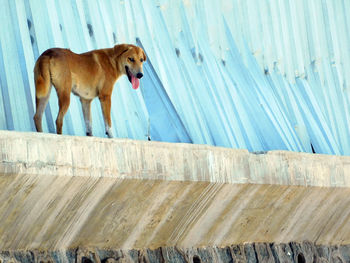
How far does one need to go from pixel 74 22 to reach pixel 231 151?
2.17 m

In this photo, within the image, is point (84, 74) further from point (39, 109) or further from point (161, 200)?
point (161, 200)

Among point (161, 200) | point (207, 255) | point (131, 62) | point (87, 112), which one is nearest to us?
point (131, 62)

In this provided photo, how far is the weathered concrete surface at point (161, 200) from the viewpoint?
22.3 ft

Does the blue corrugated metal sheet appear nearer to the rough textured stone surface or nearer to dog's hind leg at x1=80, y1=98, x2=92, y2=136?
dog's hind leg at x1=80, y1=98, x2=92, y2=136

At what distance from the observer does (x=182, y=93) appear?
31.2 feet

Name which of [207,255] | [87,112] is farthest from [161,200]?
[207,255]

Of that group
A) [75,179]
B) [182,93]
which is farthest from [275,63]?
[75,179]

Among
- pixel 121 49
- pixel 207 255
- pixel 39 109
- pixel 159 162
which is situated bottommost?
pixel 207 255

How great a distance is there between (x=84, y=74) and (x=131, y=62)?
397 mm

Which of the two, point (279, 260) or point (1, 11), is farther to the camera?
point (279, 260)

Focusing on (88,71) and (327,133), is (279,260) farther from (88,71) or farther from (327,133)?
(88,71)

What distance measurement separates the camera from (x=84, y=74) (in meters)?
7.38

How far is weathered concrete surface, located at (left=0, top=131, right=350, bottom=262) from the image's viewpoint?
22.3 feet

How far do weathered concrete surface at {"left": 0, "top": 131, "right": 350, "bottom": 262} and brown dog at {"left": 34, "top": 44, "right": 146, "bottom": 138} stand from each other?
434 mm
